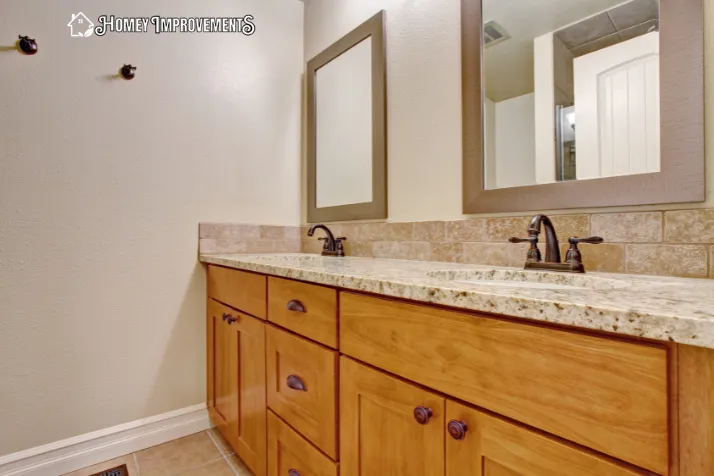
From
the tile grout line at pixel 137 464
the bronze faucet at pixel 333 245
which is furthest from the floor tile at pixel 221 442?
the bronze faucet at pixel 333 245

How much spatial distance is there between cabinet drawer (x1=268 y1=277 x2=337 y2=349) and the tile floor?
2.55ft

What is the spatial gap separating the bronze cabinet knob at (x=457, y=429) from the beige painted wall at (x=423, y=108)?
82cm

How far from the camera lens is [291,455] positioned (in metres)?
1.06

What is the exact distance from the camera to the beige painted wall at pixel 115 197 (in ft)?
4.55

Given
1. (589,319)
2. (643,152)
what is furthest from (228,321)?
(643,152)

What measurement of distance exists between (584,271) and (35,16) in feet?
7.00

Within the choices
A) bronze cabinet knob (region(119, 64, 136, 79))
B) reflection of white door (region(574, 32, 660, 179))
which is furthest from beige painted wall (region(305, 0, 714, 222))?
bronze cabinet knob (region(119, 64, 136, 79))

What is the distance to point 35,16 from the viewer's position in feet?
4.65

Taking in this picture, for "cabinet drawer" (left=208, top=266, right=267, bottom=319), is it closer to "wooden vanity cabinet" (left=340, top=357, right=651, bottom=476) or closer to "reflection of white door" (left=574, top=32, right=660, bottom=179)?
"wooden vanity cabinet" (left=340, top=357, right=651, bottom=476)

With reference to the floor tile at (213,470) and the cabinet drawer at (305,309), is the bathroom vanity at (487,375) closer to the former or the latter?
the cabinet drawer at (305,309)

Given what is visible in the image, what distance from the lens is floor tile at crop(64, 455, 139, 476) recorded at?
4.73ft

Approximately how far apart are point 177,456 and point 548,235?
170 centimetres

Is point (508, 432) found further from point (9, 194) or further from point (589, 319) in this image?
point (9, 194)

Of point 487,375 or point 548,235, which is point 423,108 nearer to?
point 548,235
